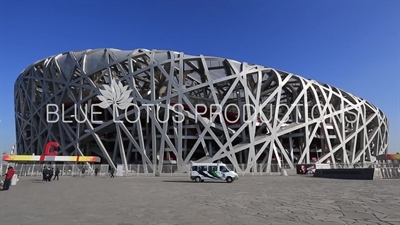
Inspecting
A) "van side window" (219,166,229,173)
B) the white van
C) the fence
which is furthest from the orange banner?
"van side window" (219,166,229,173)

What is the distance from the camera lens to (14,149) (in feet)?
173

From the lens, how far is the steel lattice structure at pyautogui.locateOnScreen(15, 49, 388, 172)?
38594 mm

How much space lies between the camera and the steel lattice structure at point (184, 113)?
38.6 m

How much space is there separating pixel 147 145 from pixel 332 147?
28988 millimetres

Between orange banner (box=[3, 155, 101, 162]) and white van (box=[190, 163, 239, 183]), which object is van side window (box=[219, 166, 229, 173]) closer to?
white van (box=[190, 163, 239, 183])

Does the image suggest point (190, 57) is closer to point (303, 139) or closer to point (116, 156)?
point (116, 156)

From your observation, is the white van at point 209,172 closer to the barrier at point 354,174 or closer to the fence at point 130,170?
the fence at point 130,170

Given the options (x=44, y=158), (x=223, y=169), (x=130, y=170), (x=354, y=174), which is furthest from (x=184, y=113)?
(x=354, y=174)

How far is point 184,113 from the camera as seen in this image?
126ft

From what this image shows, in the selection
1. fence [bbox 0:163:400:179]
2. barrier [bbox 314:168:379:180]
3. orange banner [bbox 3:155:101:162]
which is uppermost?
orange banner [bbox 3:155:101:162]

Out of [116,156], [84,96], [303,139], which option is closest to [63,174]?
[116,156]

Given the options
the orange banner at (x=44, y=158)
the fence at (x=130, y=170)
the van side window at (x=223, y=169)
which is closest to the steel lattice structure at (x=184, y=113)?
the fence at (x=130, y=170)

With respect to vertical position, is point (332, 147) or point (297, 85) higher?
point (297, 85)

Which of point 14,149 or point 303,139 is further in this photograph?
point 14,149
